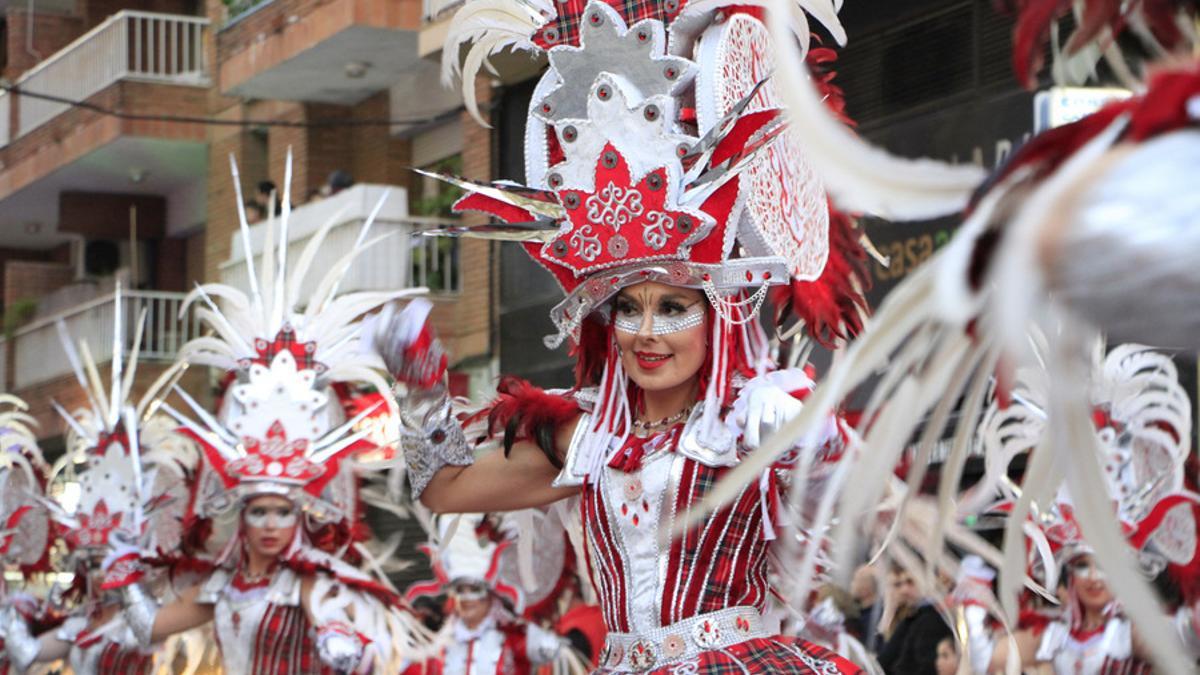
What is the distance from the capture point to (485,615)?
10609 mm

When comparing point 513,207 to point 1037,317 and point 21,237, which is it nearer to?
point 1037,317

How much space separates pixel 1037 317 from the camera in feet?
7.25

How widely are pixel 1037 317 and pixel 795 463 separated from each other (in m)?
2.38

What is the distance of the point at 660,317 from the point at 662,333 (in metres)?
0.04

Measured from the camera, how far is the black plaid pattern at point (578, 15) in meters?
5.02

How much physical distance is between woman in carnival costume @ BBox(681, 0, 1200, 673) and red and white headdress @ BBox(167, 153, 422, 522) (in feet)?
19.5

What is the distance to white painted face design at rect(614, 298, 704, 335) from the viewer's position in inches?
191

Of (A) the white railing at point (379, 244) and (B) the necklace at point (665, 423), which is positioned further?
(A) the white railing at point (379, 244)

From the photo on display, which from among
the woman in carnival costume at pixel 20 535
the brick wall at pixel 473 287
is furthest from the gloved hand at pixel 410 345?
the brick wall at pixel 473 287

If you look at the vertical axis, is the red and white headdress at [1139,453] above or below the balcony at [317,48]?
below

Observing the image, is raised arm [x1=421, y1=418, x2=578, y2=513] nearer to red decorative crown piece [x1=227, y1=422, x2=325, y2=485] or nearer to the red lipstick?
the red lipstick

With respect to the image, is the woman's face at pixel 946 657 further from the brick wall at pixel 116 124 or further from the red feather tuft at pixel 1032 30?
the brick wall at pixel 116 124

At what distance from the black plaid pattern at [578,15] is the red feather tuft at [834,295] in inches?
24.4

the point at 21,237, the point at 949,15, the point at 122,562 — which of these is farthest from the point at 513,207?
the point at 21,237
